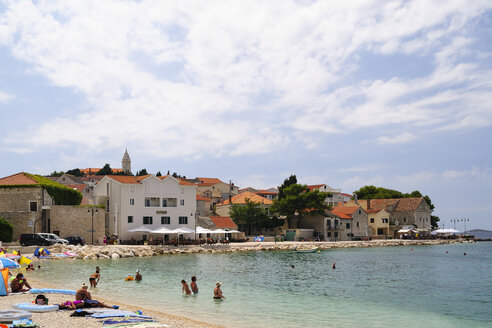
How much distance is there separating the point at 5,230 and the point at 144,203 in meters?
17.6

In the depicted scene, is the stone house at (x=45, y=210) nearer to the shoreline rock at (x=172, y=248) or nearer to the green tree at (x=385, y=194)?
the shoreline rock at (x=172, y=248)

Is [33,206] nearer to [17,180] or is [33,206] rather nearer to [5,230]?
[17,180]

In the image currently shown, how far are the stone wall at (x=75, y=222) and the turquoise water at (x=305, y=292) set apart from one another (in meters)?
13.4

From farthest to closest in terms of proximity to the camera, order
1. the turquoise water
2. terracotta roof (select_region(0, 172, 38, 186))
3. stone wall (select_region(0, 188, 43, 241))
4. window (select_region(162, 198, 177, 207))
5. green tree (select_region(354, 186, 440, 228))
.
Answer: green tree (select_region(354, 186, 440, 228)), window (select_region(162, 198, 177, 207)), terracotta roof (select_region(0, 172, 38, 186)), stone wall (select_region(0, 188, 43, 241)), the turquoise water

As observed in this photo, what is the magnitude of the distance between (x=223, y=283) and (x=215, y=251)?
27872 millimetres

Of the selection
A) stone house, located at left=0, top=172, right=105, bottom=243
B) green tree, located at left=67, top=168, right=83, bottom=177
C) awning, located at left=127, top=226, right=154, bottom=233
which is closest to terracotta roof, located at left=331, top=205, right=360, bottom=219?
awning, located at left=127, top=226, right=154, bottom=233

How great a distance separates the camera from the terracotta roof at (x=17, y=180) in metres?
54.5

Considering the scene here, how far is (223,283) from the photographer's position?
28.6m

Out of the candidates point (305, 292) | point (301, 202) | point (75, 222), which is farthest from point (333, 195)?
point (305, 292)

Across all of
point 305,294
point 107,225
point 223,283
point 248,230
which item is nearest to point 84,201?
point 107,225

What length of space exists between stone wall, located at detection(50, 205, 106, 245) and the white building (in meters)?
4.20

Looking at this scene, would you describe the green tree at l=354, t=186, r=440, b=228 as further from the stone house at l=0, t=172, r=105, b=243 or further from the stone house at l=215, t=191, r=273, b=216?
the stone house at l=0, t=172, r=105, b=243

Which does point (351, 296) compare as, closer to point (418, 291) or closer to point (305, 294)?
point (305, 294)

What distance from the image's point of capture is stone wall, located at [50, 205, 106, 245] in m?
53.2
